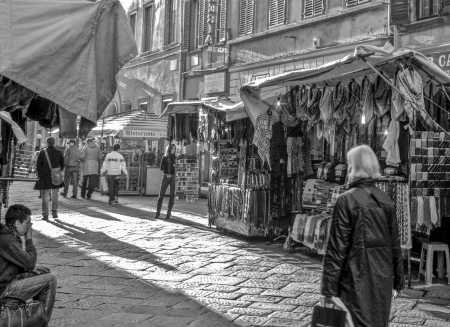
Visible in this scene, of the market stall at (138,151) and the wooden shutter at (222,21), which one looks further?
the wooden shutter at (222,21)

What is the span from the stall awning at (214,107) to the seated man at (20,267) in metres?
6.02

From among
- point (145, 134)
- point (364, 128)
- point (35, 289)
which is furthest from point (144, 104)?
point (35, 289)

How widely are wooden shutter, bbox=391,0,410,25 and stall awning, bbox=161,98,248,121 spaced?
4008mm

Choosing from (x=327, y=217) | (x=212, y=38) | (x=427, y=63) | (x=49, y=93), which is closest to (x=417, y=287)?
(x=327, y=217)

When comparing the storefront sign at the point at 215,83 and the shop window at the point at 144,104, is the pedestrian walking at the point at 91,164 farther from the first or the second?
the shop window at the point at 144,104

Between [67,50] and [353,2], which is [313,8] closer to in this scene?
[353,2]

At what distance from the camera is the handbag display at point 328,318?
371 cm

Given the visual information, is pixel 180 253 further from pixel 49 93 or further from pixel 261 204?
pixel 49 93

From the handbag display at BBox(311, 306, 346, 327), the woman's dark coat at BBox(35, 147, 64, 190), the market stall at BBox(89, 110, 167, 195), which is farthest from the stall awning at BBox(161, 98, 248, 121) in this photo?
the market stall at BBox(89, 110, 167, 195)

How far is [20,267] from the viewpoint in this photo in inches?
174

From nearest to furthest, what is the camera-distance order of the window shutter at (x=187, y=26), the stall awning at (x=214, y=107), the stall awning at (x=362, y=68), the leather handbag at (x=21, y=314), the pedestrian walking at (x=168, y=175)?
1. the leather handbag at (x=21, y=314)
2. the stall awning at (x=362, y=68)
3. the stall awning at (x=214, y=107)
4. the pedestrian walking at (x=168, y=175)
5. the window shutter at (x=187, y=26)

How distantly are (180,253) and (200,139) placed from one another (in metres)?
3.83

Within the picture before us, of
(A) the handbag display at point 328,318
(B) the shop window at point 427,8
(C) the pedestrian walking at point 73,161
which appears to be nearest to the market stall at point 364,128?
(A) the handbag display at point 328,318

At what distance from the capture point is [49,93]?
13.1 ft
